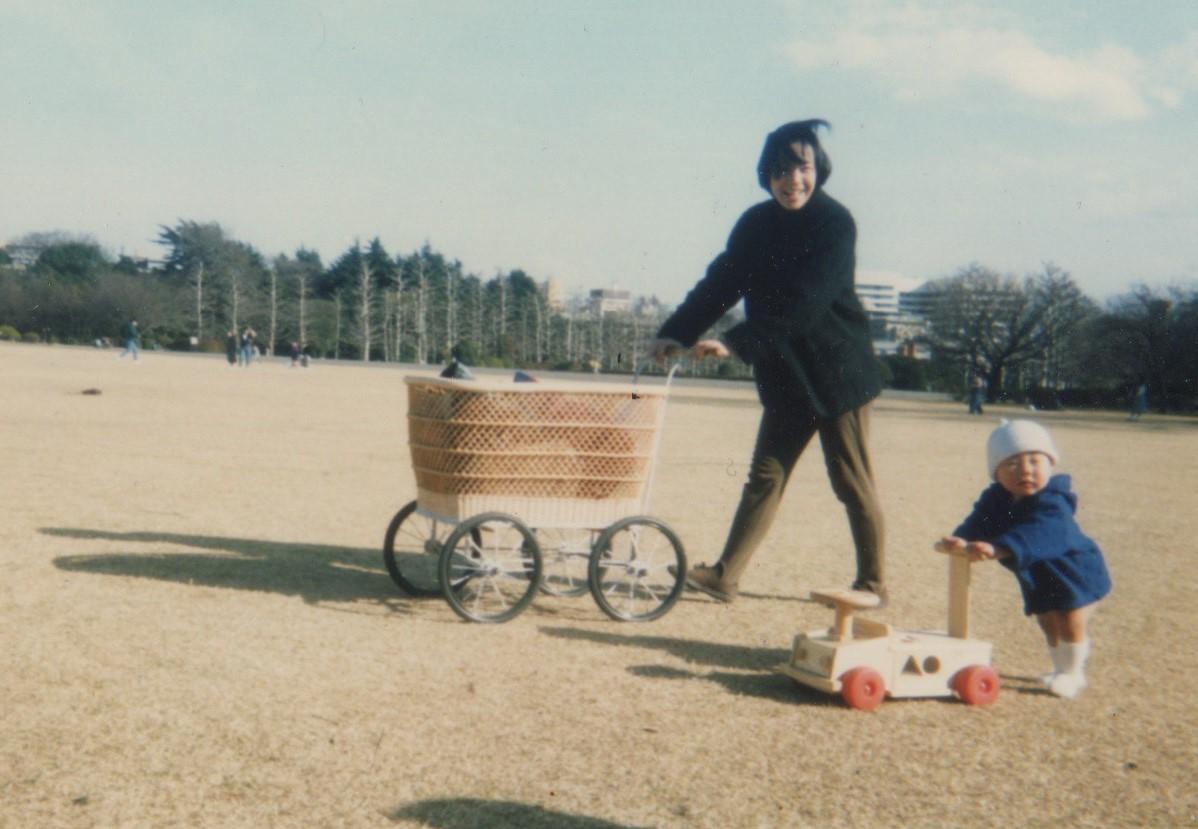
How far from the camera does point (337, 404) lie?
22734mm

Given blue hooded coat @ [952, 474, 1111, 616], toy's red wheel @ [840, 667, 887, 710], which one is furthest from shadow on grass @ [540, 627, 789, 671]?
blue hooded coat @ [952, 474, 1111, 616]

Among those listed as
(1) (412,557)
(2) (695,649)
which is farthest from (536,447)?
(1) (412,557)

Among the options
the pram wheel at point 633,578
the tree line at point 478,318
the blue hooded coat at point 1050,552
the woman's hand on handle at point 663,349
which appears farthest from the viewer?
the tree line at point 478,318

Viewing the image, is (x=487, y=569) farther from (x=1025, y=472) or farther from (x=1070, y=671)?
(x=1070, y=671)

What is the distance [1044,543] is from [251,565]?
4.08m

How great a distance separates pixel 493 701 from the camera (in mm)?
3961

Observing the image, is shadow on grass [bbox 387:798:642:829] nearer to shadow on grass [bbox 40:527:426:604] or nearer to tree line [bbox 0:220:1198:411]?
shadow on grass [bbox 40:527:426:604]

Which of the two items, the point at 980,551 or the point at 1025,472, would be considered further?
the point at 1025,472

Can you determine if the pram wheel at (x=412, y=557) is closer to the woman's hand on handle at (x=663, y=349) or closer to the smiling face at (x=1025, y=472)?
the woman's hand on handle at (x=663, y=349)

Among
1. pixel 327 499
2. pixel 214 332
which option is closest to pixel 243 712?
pixel 327 499

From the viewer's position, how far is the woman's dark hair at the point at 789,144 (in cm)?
520

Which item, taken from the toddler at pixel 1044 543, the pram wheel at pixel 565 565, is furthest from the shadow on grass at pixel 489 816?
the pram wheel at pixel 565 565

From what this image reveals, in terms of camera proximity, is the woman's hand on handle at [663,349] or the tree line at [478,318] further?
the tree line at [478,318]

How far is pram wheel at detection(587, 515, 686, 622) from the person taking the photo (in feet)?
16.9
